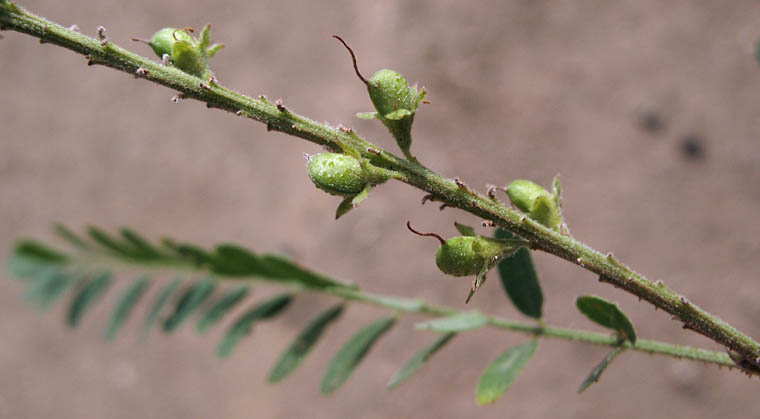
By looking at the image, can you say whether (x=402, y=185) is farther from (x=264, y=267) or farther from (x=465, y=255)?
(x=465, y=255)

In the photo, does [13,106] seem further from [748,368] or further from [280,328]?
[748,368]

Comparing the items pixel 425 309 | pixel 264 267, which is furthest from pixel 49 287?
pixel 425 309

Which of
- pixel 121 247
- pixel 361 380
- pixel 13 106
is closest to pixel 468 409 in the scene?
pixel 361 380

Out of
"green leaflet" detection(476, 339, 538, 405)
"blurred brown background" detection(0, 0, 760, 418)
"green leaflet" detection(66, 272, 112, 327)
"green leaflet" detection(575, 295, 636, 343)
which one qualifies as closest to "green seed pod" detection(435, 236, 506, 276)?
"green leaflet" detection(575, 295, 636, 343)

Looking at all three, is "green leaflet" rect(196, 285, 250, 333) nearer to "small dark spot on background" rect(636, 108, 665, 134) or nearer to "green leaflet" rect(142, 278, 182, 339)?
"green leaflet" rect(142, 278, 182, 339)

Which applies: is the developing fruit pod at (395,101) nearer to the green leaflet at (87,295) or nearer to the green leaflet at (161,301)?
the green leaflet at (161,301)

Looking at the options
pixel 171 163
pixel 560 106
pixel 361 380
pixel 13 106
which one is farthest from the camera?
pixel 13 106
